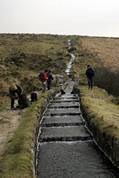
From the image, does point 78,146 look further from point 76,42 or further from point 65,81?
point 76,42

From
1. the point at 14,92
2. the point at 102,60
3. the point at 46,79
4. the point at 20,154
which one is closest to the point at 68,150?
the point at 20,154

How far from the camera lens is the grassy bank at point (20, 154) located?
17.3 metres

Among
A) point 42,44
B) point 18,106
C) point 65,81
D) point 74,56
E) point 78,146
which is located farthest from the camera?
point 42,44

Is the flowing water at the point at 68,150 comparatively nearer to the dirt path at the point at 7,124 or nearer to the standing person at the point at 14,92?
the dirt path at the point at 7,124

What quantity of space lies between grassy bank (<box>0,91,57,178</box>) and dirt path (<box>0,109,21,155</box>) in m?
0.59

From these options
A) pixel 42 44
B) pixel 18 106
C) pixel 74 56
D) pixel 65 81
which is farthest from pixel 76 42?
pixel 18 106

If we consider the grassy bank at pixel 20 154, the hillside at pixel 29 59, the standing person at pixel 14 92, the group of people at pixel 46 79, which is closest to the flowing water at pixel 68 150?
the grassy bank at pixel 20 154

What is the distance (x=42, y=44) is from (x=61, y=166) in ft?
256

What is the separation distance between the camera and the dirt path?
82.5 ft

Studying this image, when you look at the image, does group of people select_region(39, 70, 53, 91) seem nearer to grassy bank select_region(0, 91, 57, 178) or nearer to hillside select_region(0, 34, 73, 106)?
hillside select_region(0, 34, 73, 106)

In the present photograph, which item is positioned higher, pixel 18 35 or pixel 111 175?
pixel 18 35

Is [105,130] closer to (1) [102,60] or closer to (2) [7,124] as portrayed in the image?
(2) [7,124]

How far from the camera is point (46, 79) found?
4628 cm

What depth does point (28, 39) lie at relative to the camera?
352ft
